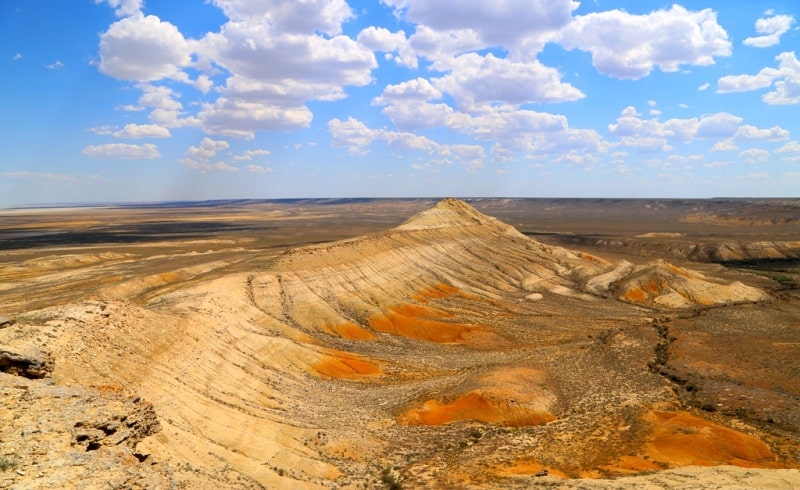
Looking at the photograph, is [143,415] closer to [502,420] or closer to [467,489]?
[467,489]

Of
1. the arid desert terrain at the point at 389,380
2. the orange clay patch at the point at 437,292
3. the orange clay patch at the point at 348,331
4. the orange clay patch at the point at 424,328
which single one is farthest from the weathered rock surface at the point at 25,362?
the orange clay patch at the point at 437,292

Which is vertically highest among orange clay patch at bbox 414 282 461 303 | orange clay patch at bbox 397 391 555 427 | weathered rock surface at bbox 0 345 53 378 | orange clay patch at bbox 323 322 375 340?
weathered rock surface at bbox 0 345 53 378

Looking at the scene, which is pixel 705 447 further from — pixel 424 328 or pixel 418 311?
pixel 418 311

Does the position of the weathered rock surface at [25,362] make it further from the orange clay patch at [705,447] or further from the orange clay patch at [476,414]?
the orange clay patch at [705,447]

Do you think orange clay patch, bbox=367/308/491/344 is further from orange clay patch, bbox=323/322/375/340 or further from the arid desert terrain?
orange clay patch, bbox=323/322/375/340

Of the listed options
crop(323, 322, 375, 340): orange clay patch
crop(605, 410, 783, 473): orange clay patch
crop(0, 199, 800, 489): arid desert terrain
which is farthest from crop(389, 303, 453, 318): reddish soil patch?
crop(605, 410, 783, 473): orange clay patch

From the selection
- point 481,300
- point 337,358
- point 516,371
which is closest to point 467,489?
point 516,371

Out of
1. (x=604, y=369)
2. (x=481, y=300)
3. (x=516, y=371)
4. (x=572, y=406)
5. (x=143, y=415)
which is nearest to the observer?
(x=143, y=415)
